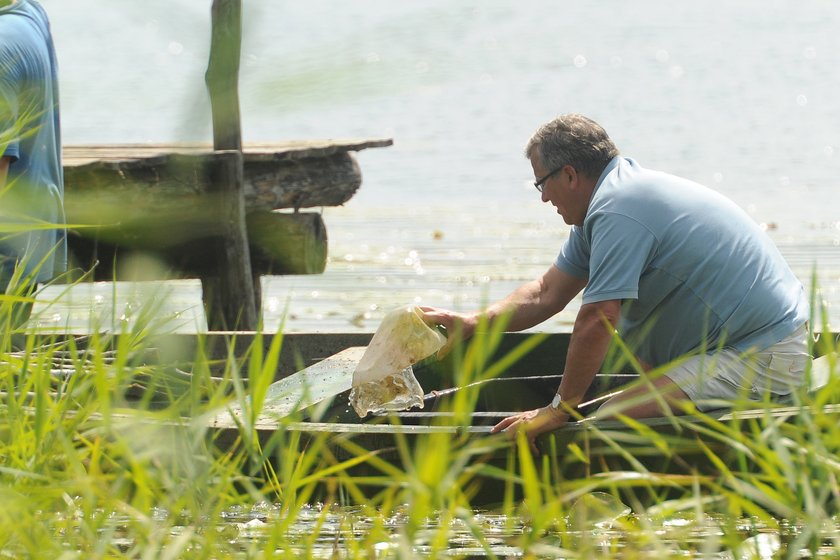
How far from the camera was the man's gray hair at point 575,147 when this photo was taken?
150 inches

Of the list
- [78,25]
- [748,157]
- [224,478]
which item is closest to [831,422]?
[224,478]

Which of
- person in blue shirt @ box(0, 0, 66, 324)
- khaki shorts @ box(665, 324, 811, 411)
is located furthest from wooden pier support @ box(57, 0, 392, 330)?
khaki shorts @ box(665, 324, 811, 411)

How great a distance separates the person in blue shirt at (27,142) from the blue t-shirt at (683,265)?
159 cm

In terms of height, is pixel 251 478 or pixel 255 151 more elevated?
pixel 255 151

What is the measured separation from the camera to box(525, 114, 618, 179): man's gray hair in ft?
12.5

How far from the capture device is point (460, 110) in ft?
16.3

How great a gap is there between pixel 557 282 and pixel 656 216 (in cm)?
81

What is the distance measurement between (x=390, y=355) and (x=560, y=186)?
2.50 feet

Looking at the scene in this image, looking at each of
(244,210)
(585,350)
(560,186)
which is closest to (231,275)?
(244,210)

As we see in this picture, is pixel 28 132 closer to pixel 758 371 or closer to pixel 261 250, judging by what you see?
pixel 758 371

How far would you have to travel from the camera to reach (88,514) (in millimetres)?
2035

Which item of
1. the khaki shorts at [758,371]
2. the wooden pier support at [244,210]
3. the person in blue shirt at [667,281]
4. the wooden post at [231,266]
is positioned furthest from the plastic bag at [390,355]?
the wooden pier support at [244,210]

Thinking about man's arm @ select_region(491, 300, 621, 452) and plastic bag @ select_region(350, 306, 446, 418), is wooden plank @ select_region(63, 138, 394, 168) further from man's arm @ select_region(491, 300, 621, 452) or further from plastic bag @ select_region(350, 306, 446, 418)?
man's arm @ select_region(491, 300, 621, 452)

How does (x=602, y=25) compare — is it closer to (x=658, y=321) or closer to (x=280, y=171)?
(x=658, y=321)
